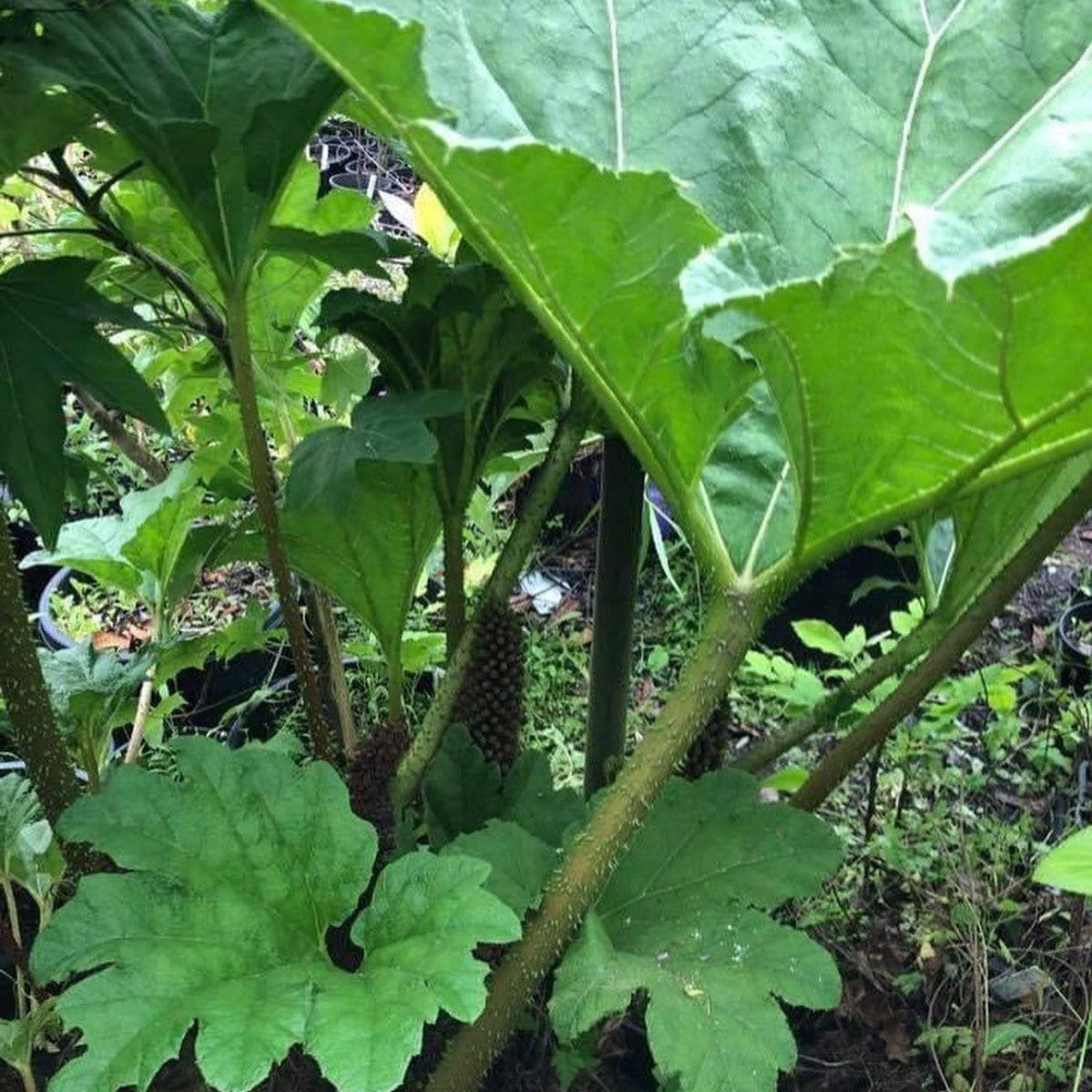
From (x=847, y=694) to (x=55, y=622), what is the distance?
1845 mm

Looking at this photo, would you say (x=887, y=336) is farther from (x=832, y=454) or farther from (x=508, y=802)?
(x=508, y=802)

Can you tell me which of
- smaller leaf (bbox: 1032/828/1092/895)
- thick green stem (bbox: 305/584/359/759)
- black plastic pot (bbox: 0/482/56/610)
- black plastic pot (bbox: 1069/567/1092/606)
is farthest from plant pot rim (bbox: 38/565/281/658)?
black plastic pot (bbox: 1069/567/1092/606)

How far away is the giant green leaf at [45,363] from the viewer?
92 cm

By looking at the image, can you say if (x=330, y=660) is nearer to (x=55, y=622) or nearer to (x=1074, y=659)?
(x=55, y=622)

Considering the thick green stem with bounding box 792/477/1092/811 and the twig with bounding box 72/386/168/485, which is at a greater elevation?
Answer: the twig with bounding box 72/386/168/485

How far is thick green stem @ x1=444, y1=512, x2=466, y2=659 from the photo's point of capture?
1.14m

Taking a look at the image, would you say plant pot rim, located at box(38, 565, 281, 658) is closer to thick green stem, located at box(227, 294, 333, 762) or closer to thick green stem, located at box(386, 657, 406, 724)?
thick green stem, located at box(386, 657, 406, 724)

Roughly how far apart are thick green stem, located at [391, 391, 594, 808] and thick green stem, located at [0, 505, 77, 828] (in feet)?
1.01

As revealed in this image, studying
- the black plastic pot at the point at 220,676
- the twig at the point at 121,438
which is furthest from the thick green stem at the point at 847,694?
the black plastic pot at the point at 220,676

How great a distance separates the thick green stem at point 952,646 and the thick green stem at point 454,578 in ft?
1.14

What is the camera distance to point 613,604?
119 cm

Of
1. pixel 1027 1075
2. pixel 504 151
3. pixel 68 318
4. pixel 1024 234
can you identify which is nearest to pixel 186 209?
pixel 68 318

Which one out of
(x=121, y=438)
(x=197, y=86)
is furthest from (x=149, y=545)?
(x=197, y=86)

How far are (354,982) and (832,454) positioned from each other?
1.43 ft
